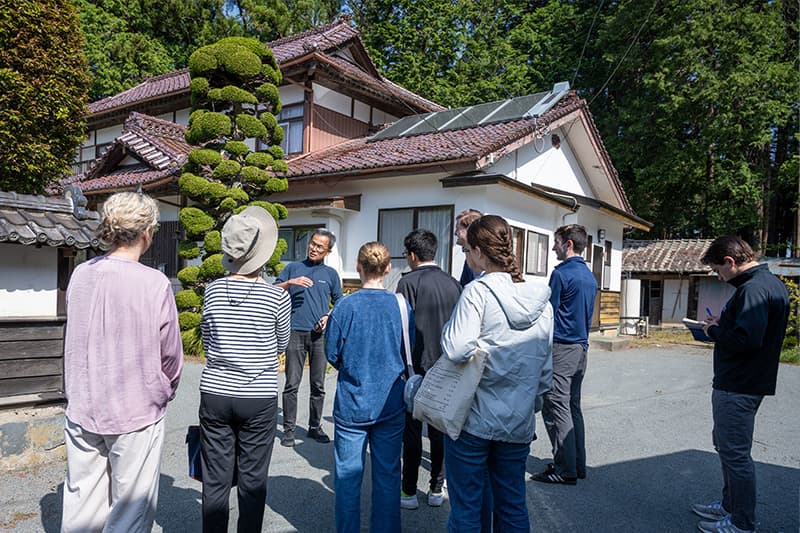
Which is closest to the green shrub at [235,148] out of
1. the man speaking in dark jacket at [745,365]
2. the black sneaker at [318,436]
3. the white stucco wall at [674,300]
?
the black sneaker at [318,436]

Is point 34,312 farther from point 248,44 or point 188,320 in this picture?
point 248,44

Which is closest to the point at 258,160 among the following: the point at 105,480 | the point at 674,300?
the point at 105,480

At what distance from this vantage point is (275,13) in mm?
22938

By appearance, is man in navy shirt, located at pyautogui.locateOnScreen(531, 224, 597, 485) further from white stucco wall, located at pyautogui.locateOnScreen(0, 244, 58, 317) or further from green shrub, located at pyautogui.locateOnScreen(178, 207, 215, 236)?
green shrub, located at pyautogui.locateOnScreen(178, 207, 215, 236)

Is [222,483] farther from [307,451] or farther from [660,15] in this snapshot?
[660,15]

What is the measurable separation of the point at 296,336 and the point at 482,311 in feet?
9.47

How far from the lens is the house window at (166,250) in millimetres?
12961

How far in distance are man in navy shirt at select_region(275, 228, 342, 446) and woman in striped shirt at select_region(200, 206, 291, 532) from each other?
2190 millimetres

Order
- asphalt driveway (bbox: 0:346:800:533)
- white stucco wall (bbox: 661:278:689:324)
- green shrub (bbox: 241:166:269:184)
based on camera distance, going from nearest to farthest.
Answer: asphalt driveway (bbox: 0:346:800:533)
green shrub (bbox: 241:166:269:184)
white stucco wall (bbox: 661:278:689:324)

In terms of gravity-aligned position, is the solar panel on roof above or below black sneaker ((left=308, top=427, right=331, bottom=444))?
above

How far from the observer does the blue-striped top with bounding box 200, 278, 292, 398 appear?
8.61ft

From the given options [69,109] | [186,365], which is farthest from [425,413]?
[69,109]

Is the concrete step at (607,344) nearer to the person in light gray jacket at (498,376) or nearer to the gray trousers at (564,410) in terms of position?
the gray trousers at (564,410)

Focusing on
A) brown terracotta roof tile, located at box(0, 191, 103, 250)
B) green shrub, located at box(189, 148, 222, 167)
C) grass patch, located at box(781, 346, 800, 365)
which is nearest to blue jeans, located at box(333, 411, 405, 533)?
brown terracotta roof tile, located at box(0, 191, 103, 250)
